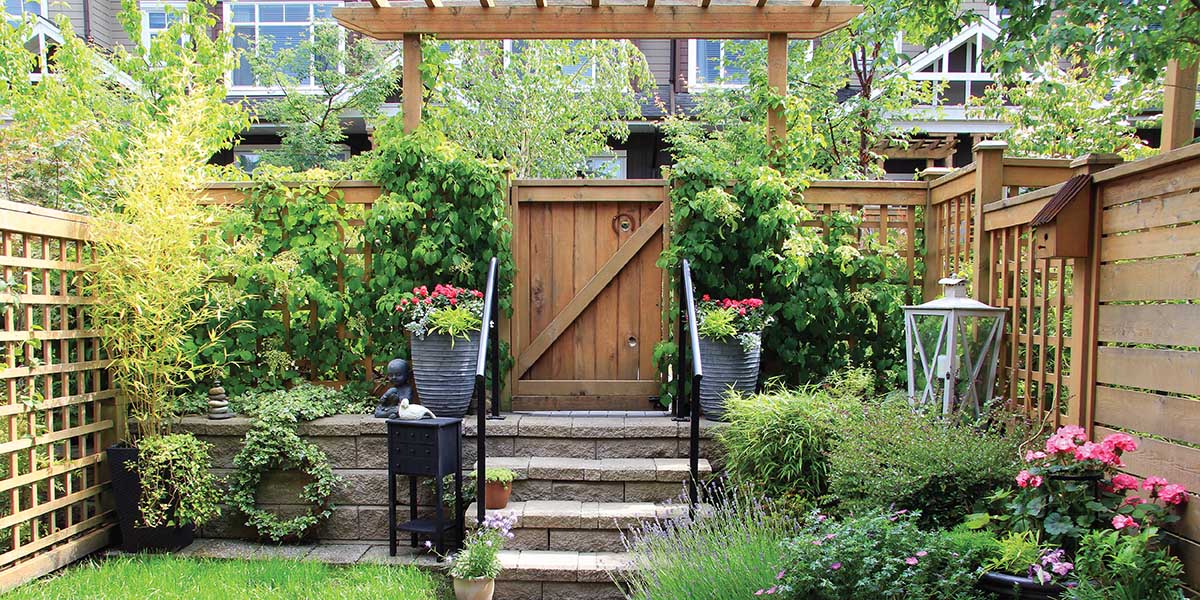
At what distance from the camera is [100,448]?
4.35 metres

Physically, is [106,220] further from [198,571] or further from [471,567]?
[471,567]

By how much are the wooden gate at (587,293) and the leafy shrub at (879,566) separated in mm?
2639

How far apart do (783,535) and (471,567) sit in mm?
1368

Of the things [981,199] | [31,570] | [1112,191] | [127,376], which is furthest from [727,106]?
[31,570]

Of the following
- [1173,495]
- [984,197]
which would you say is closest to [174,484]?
[1173,495]

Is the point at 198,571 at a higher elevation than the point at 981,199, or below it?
below

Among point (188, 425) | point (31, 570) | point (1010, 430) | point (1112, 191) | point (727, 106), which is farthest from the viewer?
point (727, 106)

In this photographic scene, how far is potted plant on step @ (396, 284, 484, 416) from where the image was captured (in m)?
4.70

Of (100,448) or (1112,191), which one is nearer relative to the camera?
(1112,191)

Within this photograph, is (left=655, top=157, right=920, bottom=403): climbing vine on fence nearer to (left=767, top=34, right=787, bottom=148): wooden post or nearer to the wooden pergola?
(left=767, top=34, right=787, bottom=148): wooden post

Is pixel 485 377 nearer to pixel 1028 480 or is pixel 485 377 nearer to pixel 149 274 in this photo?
pixel 149 274

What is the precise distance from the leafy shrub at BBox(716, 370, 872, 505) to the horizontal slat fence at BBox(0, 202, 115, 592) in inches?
132

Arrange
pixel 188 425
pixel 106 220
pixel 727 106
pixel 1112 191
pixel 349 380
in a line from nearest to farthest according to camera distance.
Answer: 1. pixel 1112 191
2. pixel 106 220
3. pixel 188 425
4. pixel 349 380
5. pixel 727 106

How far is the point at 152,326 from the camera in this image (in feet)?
13.7
